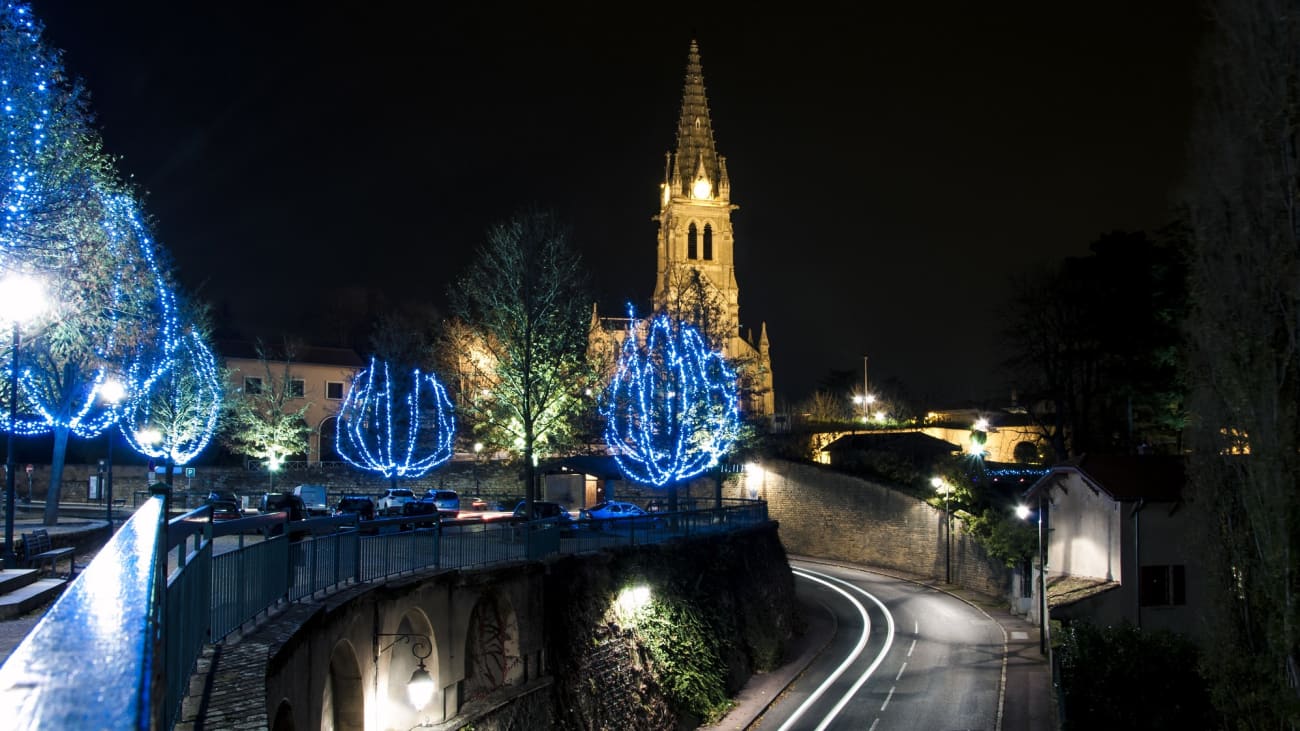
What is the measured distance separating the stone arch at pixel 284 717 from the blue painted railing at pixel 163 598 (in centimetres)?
83

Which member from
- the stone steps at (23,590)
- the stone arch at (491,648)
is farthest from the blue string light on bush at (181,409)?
the stone arch at (491,648)

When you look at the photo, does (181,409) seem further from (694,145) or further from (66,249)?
(694,145)

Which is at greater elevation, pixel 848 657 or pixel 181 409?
pixel 181 409

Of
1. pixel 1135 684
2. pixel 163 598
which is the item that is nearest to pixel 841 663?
pixel 1135 684

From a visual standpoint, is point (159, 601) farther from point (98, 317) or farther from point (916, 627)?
point (916, 627)

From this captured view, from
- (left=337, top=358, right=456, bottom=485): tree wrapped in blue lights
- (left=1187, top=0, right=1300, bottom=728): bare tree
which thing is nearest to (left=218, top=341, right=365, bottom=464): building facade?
(left=337, top=358, right=456, bottom=485): tree wrapped in blue lights

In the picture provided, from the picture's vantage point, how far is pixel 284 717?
9930 mm

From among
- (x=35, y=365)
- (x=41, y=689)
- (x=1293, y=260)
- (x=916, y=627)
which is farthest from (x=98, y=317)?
(x=916, y=627)

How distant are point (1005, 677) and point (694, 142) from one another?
8288 centimetres

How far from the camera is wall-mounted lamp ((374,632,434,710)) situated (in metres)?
12.8

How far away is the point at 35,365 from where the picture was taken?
25328 millimetres

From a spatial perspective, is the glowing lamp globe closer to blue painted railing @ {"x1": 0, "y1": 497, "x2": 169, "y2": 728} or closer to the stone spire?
blue painted railing @ {"x1": 0, "y1": 497, "x2": 169, "y2": 728}

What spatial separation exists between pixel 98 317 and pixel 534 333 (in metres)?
13.4

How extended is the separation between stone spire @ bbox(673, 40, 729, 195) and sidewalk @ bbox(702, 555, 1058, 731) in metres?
71.7
